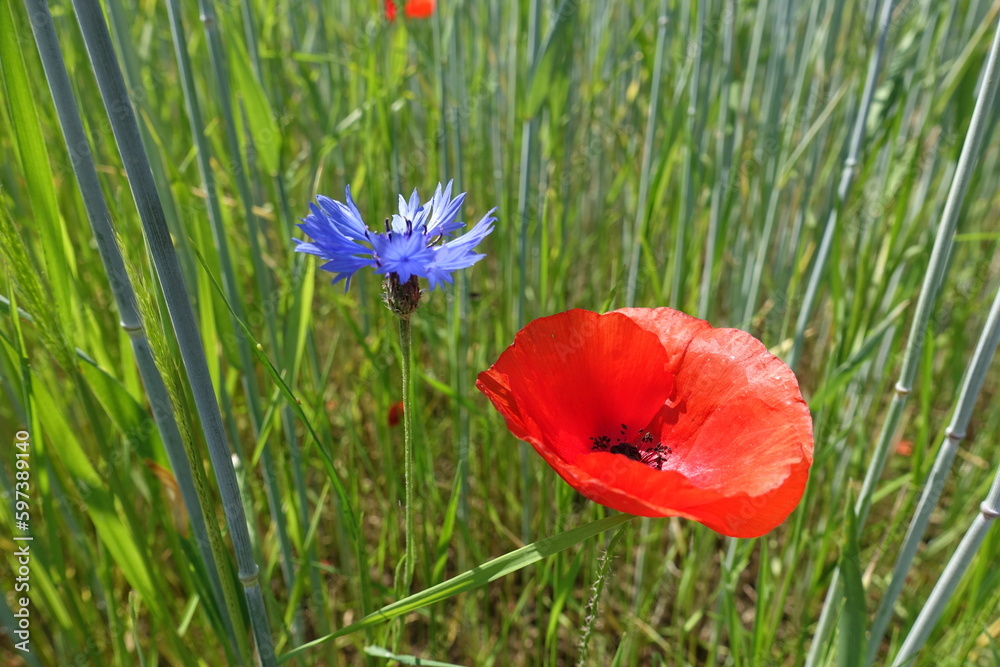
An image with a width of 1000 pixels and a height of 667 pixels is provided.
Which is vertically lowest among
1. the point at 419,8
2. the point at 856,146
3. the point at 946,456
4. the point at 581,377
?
the point at 946,456

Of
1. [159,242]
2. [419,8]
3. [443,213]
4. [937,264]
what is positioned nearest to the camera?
[159,242]

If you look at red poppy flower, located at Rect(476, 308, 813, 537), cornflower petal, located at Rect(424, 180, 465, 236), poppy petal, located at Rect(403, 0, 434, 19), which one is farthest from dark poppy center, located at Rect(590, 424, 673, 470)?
poppy petal, located at Rect(403, 0, 434, 19)

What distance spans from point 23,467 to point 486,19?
3.68 feet

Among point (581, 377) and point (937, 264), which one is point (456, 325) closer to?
point (581, 377)

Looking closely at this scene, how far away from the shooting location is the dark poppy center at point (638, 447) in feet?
1.77

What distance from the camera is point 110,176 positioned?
1.07 meters

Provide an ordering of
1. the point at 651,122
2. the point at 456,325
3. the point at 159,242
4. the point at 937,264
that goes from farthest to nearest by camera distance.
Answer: the point at 651,122
the point at 456,325
the point at 937,264
the point at 159,242

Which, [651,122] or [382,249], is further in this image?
[651,122]

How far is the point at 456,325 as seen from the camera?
0.73 m

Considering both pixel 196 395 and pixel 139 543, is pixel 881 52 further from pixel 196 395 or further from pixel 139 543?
pixel 139 543

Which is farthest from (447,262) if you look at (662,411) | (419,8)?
(419,8)

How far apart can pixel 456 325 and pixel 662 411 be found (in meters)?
0.26

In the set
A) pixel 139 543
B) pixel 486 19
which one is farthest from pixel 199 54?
pixel 139 543

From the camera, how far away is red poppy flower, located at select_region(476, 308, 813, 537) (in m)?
0.41
